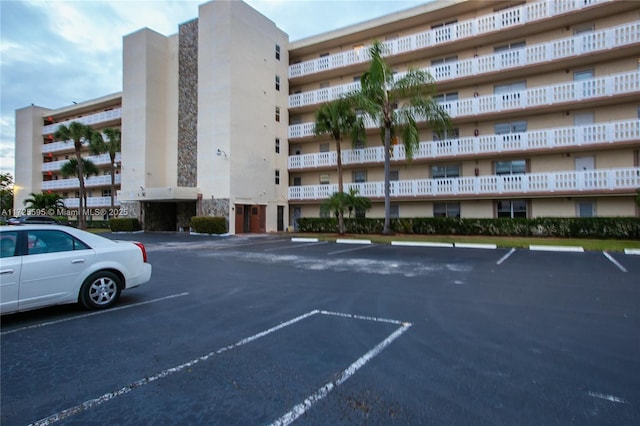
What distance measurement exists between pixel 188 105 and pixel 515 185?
80.0ft

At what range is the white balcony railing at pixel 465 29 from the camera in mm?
19717

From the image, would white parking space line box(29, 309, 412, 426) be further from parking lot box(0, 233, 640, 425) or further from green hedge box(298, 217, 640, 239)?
green hedge box(298, 217, 640, 239)

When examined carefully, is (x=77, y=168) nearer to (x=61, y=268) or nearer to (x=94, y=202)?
(x=94, y=202)

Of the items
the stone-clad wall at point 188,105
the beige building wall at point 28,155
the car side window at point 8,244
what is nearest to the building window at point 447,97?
the stone-clad wall at point 188,105

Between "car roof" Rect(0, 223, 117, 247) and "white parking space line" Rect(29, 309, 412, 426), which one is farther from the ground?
"car roof" Rect(0, 223, 117, 247)

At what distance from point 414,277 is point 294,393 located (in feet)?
20.0

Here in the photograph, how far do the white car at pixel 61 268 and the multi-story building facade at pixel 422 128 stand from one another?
18706 mm

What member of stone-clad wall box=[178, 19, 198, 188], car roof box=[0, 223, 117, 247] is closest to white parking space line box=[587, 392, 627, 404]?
car roof box=[0, 223, 117, 247]

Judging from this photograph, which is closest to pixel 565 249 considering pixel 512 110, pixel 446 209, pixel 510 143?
pixel 510 143

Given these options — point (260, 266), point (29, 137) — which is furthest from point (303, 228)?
point (29, 137)

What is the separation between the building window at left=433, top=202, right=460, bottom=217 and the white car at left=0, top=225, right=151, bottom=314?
66.9 ft

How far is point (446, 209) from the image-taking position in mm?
23312

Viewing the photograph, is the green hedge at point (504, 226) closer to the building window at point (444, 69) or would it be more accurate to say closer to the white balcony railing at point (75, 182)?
the building window at point (444, 69)

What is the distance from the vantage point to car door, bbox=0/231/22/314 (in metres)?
4.92
